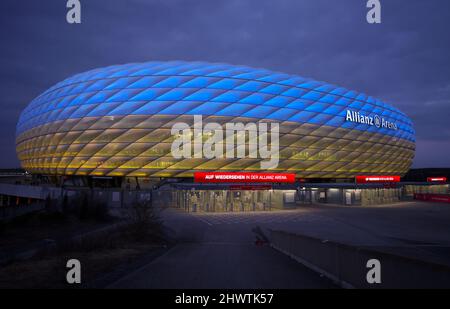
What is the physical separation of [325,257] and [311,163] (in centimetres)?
3587

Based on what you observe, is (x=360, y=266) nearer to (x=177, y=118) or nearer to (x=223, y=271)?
(x=223, y=271)

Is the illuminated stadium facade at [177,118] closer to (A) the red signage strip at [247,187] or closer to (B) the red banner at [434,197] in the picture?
(A) the red signage strip at [247,187]

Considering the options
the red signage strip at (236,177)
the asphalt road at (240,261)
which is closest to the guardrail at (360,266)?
the asphalt road at (240,261)

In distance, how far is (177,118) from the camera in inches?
1395

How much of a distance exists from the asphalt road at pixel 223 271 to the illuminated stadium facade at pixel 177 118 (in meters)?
25.5

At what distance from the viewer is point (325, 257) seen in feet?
23.2

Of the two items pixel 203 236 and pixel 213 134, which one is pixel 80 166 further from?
pixel 203 236

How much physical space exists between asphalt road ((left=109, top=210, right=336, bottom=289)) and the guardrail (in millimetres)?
332

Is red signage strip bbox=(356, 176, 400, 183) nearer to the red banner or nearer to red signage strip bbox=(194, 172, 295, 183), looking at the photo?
the red banner

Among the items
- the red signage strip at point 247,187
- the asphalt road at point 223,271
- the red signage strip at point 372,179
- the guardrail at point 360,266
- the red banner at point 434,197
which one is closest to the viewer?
the guardrail at point 360,266

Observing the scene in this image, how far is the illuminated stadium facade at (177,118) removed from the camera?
36.0 meters

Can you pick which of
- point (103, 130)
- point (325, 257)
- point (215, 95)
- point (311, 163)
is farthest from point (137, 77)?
point (325, 257)

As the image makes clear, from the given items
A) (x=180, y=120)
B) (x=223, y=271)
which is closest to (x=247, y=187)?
(x=180, y=120)
